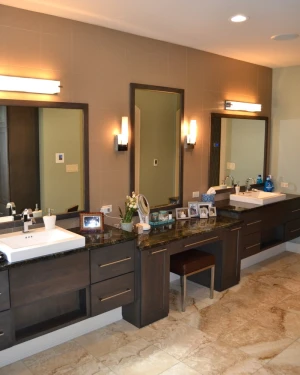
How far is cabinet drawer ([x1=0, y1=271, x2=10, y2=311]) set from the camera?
229cm

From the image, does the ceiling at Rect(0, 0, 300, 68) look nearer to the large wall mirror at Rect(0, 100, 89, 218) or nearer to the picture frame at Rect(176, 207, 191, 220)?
the large wall mirror at Rect(0, 100, 89, 218)

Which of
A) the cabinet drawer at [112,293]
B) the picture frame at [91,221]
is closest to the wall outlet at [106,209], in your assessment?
the picture frame at [91,221]

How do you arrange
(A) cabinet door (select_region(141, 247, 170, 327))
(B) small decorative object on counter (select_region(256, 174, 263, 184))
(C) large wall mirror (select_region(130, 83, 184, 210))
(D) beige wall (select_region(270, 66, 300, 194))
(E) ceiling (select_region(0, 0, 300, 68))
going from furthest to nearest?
(B) small decorative object on counter (select_region(256, 174, 263, 184)), (D) beige wall (select_region(270, 66, 300, 194)), (C) large wall mirror (select_region(130, 83, 184, 210)), (A) cabinet door (select_region(141, 247, 170, 327)), (E) ceiling (select_region(0, 0, 300, 68))

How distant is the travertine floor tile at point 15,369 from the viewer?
2492 millimetres

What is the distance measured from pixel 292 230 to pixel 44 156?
3.38 metres

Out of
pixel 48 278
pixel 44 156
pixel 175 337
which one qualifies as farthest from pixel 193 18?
pixel 175 337

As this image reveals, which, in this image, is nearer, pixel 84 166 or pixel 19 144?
pixel 19 144

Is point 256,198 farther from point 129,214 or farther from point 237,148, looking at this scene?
point 129,214

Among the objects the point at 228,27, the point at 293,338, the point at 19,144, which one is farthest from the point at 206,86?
the point at 293,338

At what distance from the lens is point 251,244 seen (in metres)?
4.19

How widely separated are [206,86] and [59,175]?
201 centimetres

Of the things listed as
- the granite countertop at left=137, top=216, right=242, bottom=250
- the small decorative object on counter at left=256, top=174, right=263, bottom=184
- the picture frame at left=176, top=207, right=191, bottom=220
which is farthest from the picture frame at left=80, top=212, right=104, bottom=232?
the small decorative object on counter at left=256, top=174, right=263, bottom=184

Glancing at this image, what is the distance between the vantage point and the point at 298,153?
492 cm

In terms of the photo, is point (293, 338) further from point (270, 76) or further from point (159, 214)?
point (270, 76)
